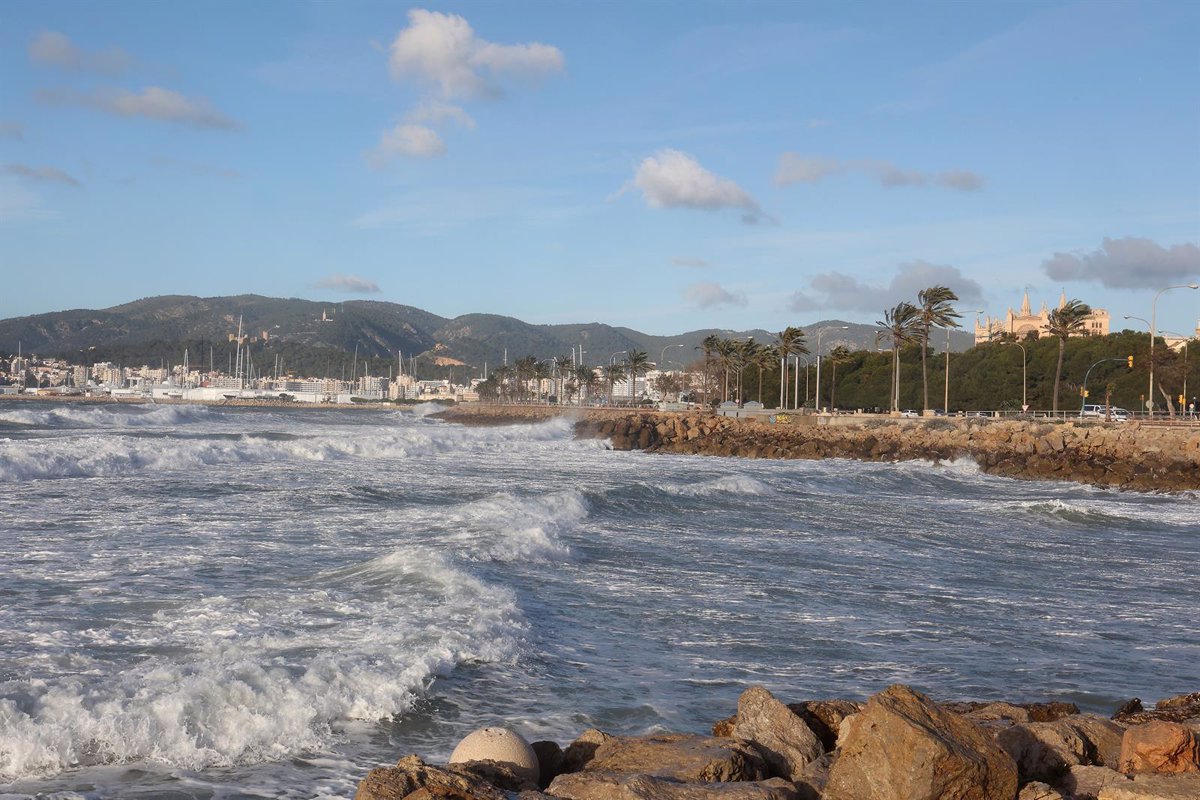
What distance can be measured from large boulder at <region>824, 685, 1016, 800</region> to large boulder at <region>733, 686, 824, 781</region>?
54 centimetres

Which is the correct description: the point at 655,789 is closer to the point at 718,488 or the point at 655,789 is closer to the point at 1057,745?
the point at 1057,745

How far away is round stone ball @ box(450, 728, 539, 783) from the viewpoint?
5.57m

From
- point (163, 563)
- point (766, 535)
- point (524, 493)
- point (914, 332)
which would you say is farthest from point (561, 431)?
point (163, 563)

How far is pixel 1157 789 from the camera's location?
4.68 meters

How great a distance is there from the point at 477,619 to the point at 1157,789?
255 inches

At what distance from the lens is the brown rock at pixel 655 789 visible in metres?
4.89

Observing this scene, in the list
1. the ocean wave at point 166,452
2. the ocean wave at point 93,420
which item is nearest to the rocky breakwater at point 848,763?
the ocean wave at point 166,452

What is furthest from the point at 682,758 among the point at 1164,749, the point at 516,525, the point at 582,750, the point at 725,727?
the point at 516,525

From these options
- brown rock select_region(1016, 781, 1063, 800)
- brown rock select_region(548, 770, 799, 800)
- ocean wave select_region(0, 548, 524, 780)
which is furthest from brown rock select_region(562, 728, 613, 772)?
brown rock select_region(1016, 781, 1063, 800)

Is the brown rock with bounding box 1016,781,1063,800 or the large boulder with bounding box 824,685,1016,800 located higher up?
the large boulder with bounding box 824,685,1016,800

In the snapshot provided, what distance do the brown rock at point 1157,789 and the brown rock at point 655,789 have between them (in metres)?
1.44

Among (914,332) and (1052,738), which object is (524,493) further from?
(914,332)

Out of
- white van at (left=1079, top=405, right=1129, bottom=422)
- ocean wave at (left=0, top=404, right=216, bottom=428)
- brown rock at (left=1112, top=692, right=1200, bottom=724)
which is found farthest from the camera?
ocean wave at (left=0, top=404, right=216, bottom=428)

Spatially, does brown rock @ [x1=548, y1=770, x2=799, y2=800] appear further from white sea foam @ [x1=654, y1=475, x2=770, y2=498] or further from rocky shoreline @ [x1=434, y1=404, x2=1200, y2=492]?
rocky shoreline @ [x1=434, y1=404, x2=1200, y2=492]
